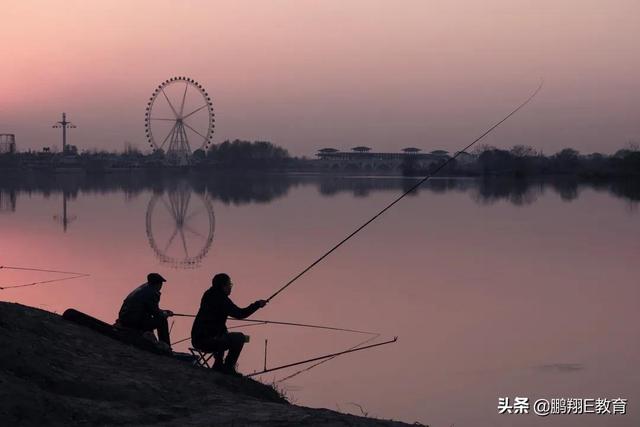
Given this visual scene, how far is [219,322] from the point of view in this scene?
8.05 m

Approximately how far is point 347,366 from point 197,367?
8.33 ft

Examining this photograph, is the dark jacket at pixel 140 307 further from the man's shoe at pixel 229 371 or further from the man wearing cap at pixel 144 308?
the man's shoe at pixel 229 371

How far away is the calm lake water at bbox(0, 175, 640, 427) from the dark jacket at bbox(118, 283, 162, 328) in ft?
5.34

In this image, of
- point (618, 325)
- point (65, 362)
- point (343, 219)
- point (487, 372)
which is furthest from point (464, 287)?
point (343, 219)

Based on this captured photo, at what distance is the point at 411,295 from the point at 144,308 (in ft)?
23.8

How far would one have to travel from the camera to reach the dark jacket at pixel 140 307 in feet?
27.4

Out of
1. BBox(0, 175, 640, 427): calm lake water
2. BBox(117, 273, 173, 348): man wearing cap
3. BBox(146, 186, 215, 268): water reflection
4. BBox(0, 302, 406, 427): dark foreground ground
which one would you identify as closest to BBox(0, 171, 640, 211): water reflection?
BBox(146, 186, 215, 268): water reflection

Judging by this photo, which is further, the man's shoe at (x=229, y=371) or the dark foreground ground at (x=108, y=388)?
the man's shoe at (x=229, y=371)

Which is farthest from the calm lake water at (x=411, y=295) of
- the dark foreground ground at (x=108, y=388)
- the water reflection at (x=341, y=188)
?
the water reflection at (x=341, y=188)

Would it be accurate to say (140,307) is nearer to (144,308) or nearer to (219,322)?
(144,308)

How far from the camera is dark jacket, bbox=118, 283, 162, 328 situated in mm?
8344

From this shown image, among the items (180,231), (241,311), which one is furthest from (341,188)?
(241,311)

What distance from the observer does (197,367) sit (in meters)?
7.90

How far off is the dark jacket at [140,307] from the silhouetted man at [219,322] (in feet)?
1.79
